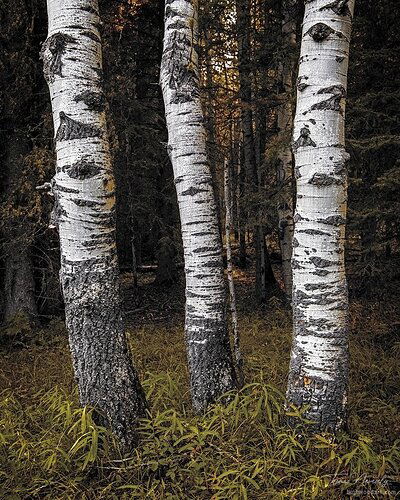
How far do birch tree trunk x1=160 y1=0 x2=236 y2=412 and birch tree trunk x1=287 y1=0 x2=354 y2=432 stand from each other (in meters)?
0.81

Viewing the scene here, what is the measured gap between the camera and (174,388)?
4035 mm

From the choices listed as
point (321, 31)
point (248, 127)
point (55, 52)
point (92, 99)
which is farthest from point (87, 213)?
point (248, 127)

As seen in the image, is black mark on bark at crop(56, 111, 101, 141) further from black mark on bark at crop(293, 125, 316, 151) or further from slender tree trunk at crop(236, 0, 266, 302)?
slender tree trunk at crop(236, 0, 266, 302)

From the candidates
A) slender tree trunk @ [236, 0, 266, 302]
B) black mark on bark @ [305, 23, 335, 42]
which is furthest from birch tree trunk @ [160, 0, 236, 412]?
slender tree trunk @ [236, 0, 266, 302]

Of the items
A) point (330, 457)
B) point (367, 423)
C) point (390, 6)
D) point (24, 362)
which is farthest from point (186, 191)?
point (390, 6)

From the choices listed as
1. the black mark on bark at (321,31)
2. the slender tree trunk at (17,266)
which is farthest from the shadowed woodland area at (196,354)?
the slender tree trunk at (17,266)

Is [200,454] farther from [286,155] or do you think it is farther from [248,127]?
[248,127]

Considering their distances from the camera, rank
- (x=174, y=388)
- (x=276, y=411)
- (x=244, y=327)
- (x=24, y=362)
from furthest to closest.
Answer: (x=244, y=327) < (x=24, y=362) < (x=174, y=388) < (x=276, y=411)

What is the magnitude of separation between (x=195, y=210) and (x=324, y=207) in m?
1.08

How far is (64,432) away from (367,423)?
7.90 feet

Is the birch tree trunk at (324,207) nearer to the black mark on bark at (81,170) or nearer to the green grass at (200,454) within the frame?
the green grass at (200,454)

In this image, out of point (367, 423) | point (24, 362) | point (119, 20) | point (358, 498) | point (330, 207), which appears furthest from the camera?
point (119, 20)

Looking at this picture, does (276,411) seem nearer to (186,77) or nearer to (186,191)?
(186,191)

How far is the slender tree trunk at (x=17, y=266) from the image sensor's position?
7.63 metres
